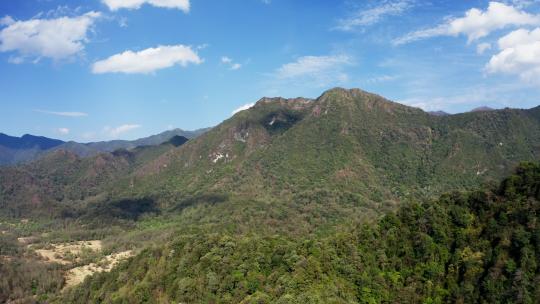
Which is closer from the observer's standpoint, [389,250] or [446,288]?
[446,288]

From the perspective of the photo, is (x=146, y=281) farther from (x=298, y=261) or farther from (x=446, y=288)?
(x=446, y=288)

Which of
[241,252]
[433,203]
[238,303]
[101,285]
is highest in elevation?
[433,203]

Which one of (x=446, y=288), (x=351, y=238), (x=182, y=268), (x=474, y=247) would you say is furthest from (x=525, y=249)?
(x=182, y=268)

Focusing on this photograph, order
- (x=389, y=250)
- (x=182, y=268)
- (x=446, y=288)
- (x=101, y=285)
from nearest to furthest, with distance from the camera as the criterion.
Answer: (x=446, y=288) → (x=389, y=250) → (x=182, y=268) → (x=101, y=285)

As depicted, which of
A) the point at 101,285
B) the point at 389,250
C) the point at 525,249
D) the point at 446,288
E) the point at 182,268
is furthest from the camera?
the point at 101,285

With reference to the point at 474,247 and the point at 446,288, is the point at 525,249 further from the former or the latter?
the point at 446,288

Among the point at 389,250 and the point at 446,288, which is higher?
the point at 389,250
